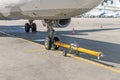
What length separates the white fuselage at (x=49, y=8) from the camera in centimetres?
1097

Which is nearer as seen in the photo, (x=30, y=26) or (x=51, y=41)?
(x=51, y=41)

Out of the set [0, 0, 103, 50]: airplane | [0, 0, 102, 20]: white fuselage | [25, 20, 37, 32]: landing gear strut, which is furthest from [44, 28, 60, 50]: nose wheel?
[25, 20, 37, 32]: landing gear strut

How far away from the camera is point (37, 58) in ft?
42.1

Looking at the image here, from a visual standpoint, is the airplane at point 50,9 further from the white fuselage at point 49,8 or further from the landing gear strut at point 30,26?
the landing gear strut at point 30,26

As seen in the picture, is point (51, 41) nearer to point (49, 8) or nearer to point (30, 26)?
point (49, 8)

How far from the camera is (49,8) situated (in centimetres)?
1233

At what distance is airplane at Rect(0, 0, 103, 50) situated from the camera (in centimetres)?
1108

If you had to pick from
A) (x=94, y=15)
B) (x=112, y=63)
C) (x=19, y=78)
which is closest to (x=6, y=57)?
(x=19, y=78)

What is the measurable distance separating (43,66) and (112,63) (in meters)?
3.10

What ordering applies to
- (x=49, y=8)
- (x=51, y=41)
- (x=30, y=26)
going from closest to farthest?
(x=49, y=8) → (x=51, y=41) → (x=30, y=26)

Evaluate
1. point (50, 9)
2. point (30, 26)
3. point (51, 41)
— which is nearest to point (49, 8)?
point (50, 9)

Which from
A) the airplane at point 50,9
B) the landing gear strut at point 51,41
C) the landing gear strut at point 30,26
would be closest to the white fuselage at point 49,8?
the airplane at point 50,9

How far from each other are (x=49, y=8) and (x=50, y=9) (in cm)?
6

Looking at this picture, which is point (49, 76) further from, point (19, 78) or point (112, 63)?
point (112, 63)
